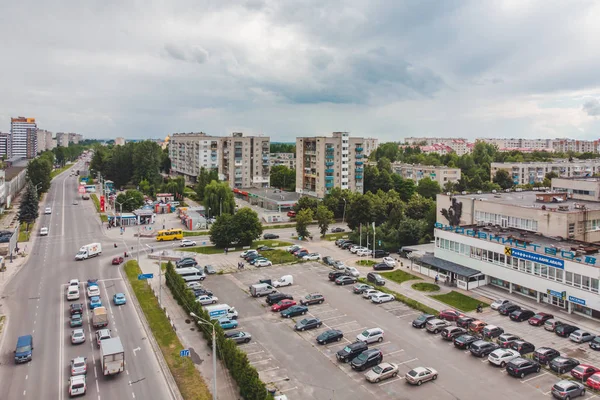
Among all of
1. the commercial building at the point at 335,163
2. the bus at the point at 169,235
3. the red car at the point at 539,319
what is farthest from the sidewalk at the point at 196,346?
the commercial building at the point at 335,163

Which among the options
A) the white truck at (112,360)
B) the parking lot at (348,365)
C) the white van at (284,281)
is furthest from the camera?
the white van at (284,281)

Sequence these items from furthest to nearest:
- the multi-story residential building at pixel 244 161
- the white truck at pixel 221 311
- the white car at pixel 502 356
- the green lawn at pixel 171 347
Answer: the multi-story residential building at pixel 244 161, the white truck at pixel 221 311, the white car at pixel 502 356, the green lawn at pixel 171 347

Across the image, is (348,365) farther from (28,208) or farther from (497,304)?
(28,208)

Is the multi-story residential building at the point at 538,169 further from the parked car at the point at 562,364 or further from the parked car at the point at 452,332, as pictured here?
the parked car at the point at 562,364

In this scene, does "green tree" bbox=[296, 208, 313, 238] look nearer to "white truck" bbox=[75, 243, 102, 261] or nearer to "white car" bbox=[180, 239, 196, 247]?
"white car" bbox=[180, 239, 196, 247]

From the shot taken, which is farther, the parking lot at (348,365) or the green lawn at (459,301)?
the green lawn at (459,301)

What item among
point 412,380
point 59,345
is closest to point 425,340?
point 412,380
